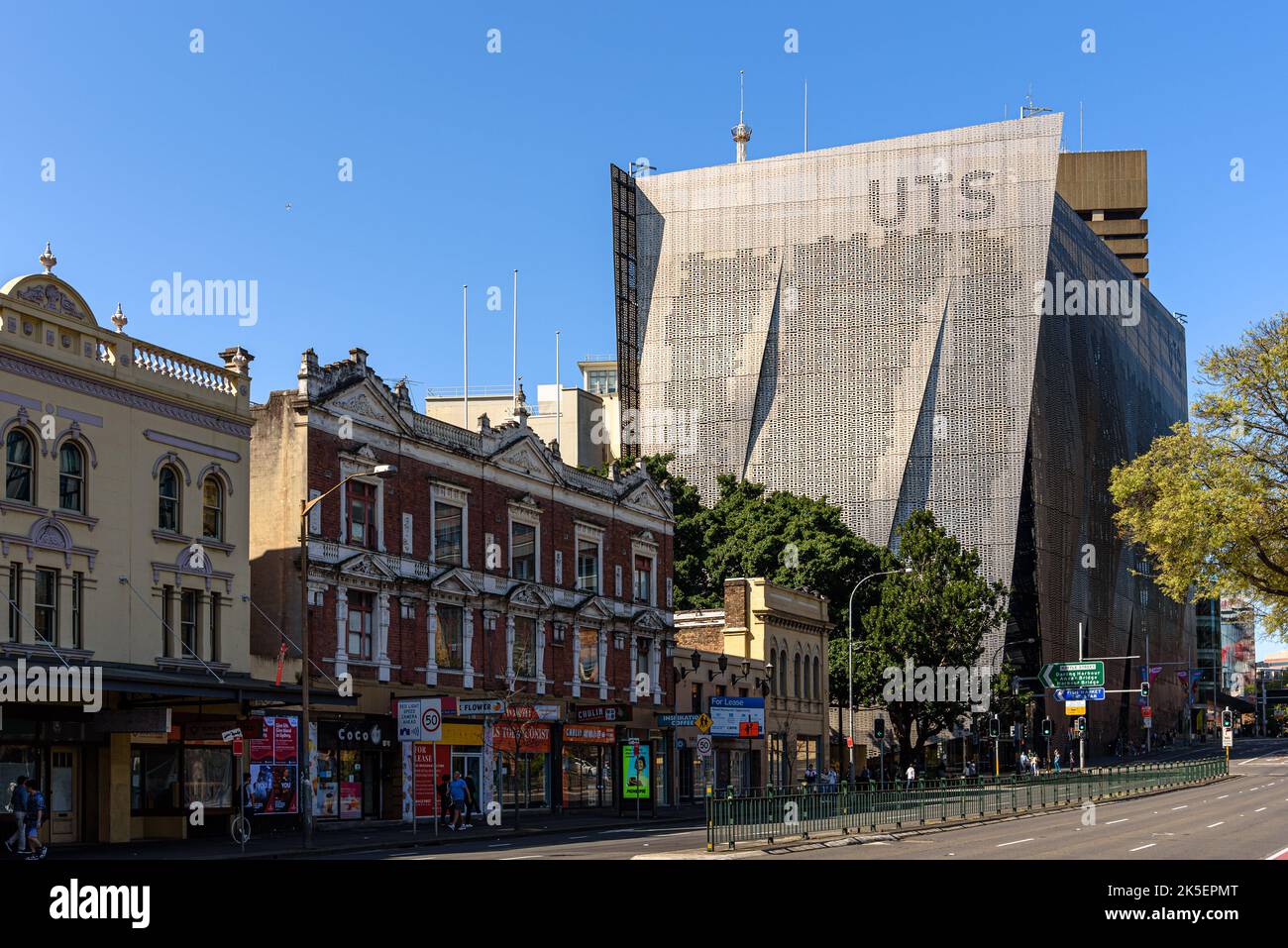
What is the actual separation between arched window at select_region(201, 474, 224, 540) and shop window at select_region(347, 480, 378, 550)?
17.3 ft

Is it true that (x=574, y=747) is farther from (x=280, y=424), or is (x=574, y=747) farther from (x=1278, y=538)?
(x=1278, y=538)

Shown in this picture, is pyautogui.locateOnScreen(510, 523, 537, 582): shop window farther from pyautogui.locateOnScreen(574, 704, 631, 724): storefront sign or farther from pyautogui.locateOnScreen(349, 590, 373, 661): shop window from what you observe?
pyautogui.locateOnScreen(349, 590, 373, 661): shop window

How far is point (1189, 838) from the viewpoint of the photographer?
119 ft

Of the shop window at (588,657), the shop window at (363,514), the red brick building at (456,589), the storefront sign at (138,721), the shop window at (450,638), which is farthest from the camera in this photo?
the shop window at (588,657)

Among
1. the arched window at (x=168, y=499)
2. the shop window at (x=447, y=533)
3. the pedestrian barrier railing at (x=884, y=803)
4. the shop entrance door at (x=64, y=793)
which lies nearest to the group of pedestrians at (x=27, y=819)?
the shop entrance door at (x=64, y=793)

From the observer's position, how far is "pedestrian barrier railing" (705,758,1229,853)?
35500mm

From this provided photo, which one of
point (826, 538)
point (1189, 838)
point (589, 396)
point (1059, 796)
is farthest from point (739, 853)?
point (589, 396)

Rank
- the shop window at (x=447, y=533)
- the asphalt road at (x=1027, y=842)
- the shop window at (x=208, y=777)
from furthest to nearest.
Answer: the shop window at (x=447, y=533) → the shop window at (x=208, y=777) → the asphalt road at (x=1027, y=842)

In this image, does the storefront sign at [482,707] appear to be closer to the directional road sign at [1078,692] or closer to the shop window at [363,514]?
the shop window at [363,514]

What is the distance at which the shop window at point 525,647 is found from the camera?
184 feet

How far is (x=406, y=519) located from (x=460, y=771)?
8.86 m

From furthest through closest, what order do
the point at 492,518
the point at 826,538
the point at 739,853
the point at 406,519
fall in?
the point at 826,538 → the point at 492,518 → the point at 406,519 → the point at 739,853

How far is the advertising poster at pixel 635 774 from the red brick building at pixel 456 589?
136cm

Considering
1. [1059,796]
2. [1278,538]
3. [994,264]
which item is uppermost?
[994,264]
